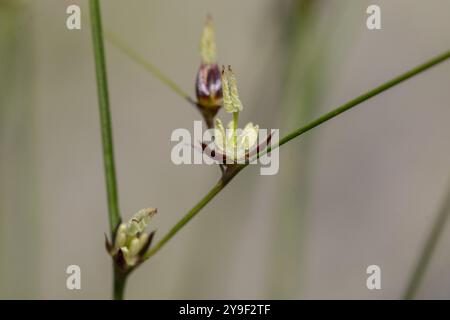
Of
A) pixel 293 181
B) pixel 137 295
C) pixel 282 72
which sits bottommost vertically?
pixel 137 295

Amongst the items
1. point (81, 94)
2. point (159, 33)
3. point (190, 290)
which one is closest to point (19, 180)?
point (190, 290)

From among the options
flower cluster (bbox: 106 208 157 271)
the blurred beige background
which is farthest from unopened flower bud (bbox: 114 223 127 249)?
the blurred beige background

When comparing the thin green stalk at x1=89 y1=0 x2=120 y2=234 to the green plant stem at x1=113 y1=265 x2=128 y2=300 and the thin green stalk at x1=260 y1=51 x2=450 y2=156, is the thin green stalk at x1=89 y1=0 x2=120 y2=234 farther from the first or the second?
the thin green stalk at x1=260 y1=51 x2=450 y2=156

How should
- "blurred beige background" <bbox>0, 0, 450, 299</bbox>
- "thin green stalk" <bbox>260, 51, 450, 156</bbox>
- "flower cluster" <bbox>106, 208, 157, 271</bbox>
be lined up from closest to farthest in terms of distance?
"thin green stalk" <bbox>260, 51, 450, 156</bbox>, "flower cluster" <bbox>106, 208, 157, 271</bbox>, "blurred beige background" <bbox>0, 0, 450, 299</bbox>

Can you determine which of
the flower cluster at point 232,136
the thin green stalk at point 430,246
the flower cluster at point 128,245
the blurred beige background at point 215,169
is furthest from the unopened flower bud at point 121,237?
the blurred beige background at point 215,169

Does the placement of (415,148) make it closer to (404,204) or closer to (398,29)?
(404,204)

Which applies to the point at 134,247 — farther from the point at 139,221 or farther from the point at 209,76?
the point at 209,76

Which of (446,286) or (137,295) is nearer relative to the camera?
(446,286)

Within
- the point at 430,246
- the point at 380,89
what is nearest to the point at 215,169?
the point at 430,246
